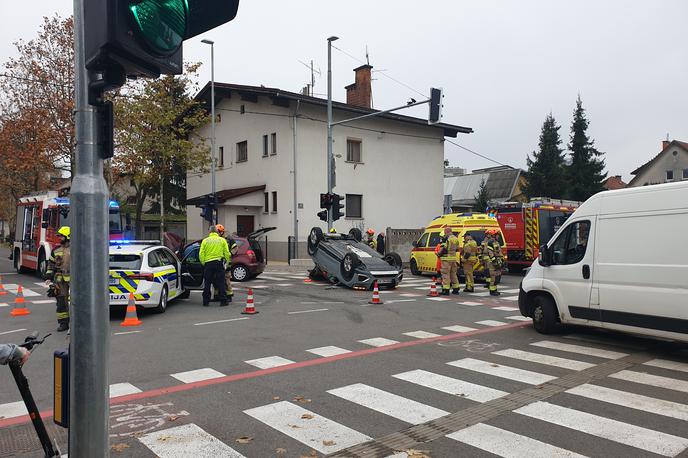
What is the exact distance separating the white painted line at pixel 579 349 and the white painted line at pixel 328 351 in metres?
3.02

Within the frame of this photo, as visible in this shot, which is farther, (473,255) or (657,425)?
(473,255)

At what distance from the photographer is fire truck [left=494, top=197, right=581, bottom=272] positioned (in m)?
22.3

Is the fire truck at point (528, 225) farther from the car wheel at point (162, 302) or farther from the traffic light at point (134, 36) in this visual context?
the traffic light at point (134, 36)

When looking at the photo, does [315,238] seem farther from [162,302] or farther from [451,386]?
[451,386]

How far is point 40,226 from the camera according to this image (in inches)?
741

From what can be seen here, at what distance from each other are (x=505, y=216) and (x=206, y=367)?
1883 centimetres

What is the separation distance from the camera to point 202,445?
4.39 metres

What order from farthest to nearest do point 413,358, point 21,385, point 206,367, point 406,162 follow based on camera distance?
point 406,162 → point 413,358 → point 206,367 → point 21,385

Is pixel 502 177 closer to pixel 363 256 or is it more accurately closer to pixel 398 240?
pixel 398 240

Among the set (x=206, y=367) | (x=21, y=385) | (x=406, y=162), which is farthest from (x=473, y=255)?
(x=406, y=162)

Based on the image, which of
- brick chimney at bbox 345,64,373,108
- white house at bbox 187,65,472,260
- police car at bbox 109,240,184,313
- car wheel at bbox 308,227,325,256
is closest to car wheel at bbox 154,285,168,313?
police car at bbox 109,240,184,313

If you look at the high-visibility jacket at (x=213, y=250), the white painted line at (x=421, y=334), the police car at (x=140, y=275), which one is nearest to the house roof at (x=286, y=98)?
the high-visibility jacket at (x=213, y=250)

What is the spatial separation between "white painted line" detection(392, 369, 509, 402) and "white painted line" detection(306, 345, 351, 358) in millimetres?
1418

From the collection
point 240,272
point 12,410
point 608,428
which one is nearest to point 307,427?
point 608,428
